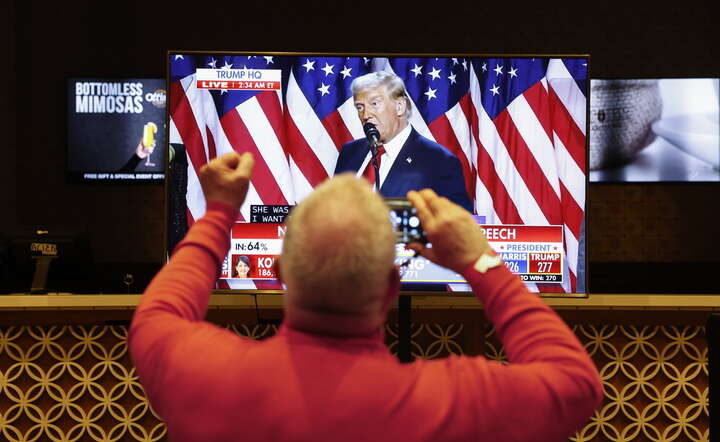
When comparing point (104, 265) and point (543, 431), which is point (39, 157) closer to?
point (104, 265)

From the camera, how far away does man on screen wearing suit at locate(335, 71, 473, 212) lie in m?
2.56

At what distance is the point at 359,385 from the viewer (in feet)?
3.26

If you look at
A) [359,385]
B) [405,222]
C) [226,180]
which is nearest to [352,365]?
[359,385]

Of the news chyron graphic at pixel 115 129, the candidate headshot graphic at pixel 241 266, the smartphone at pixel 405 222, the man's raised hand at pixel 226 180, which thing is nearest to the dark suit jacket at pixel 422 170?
the candidate headshot graphic at pixel 241 266

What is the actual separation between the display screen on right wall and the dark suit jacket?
4.20m

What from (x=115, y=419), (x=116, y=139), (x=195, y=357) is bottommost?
(x=115, y=419)

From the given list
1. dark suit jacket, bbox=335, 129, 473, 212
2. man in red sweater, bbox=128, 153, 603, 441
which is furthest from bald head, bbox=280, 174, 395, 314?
dark suit jacket, bbox=335, 129, 473, 212

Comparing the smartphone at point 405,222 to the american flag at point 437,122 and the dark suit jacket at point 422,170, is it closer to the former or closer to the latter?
the dark suit jacket at point 422,170

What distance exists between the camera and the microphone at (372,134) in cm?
259

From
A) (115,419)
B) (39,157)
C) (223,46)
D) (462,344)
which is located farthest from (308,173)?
(39,157)

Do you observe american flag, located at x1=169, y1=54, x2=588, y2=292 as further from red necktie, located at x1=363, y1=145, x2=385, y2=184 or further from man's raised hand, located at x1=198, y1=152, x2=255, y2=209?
man's raised hand, located at x1=198, y1=152, x2=255, y2=209

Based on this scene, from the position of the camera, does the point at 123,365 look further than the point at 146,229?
No

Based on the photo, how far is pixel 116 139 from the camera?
6.39 metres

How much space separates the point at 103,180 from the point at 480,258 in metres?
5.89
